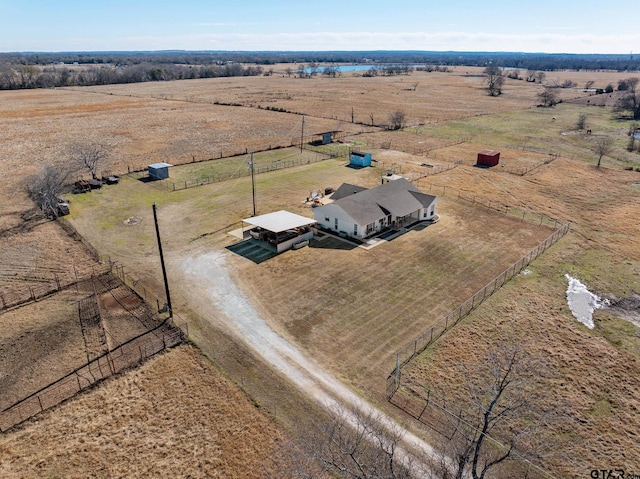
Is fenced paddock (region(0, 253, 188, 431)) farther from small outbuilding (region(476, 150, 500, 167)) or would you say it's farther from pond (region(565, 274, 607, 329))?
small outbuilding (region(476, 150, 500, 167))

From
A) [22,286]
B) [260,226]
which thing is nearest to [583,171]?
[260,226]

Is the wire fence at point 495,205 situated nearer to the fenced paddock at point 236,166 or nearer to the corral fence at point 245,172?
the corral fence at point 245,172

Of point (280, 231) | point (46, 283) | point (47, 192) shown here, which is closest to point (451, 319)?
point (280, 231)

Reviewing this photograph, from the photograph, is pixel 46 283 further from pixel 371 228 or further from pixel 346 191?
pixel 346 191

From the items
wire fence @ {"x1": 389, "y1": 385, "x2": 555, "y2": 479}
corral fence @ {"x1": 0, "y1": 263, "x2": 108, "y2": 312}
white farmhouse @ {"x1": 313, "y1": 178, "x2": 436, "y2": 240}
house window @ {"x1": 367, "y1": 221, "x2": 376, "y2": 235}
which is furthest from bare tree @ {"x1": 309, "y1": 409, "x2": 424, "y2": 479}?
corral fence @ {"x1": 0, "y1": 263, "x2": 108, "y2": 312}

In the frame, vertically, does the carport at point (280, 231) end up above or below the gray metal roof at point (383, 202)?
below

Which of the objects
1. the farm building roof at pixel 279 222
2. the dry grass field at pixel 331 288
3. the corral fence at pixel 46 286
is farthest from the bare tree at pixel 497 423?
the corral fence at pixel 46 286
